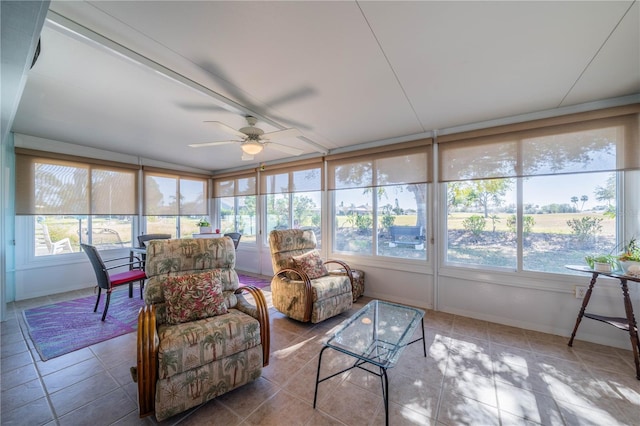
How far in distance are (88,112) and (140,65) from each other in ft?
5.17

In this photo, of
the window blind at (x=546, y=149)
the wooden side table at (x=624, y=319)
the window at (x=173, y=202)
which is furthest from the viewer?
the window at (x=173, y=202)

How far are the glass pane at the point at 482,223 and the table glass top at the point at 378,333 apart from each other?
1.47 metres

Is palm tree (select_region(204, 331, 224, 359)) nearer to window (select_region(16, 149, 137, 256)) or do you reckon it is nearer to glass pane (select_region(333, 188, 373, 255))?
glass pane (select_region(333, 188, 373, 255))

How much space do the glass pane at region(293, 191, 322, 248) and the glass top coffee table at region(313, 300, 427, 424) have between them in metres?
2.24

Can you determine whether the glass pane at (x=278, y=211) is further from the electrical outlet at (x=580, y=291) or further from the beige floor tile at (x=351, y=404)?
the electrical outlet at (x=580, y=291)

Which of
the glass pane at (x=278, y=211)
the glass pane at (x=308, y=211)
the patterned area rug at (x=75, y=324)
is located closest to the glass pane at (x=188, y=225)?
the glass pane at (x=278, y=211)

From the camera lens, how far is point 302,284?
290cm

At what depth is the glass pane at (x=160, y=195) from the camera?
499 centimetres

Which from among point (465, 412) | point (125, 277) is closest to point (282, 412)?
point (465, 412)

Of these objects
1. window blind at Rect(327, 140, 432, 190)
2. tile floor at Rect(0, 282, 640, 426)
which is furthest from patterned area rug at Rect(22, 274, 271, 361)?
window blind at Rect(327, 140, 432, 190)

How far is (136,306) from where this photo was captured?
11.4 ft

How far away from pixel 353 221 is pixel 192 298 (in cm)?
280

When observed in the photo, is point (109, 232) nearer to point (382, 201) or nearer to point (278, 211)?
point (278, 211)

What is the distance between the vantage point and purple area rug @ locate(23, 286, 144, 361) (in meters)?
2.45
